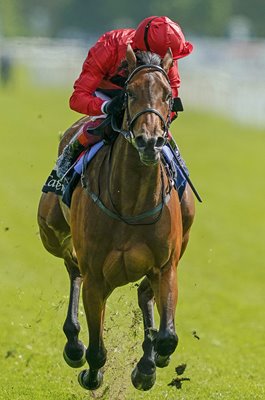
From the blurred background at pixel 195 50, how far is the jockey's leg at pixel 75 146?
73.1 ft

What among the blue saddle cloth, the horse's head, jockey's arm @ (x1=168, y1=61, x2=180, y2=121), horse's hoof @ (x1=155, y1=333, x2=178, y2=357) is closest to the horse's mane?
the horse's head

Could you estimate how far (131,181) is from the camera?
6.48 metres

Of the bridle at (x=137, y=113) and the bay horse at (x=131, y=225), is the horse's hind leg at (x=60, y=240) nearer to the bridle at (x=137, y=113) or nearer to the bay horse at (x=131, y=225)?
the bay horse at (x=131, y=225)

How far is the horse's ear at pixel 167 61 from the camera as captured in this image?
20.6ft

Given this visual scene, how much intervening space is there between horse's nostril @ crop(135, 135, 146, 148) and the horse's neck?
524mm

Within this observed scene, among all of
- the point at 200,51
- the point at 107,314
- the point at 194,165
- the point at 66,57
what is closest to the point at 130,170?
the point at 107,314

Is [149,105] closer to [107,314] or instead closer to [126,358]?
[126,358]

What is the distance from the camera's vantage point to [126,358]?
7.75 m

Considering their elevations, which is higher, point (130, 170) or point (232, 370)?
point (130, 170)

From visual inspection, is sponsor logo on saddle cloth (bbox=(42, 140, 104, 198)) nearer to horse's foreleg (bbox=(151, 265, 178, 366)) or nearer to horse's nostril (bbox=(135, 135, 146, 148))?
horse's foreleg (bbox=(151, 265, 178, 366))

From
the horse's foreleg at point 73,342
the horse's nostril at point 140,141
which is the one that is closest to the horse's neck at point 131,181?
the horse's nostril at point 140,141

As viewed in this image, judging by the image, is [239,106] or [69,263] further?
[239,106]

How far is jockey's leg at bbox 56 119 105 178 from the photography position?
7.30 meters

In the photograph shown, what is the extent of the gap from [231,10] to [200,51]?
44592 mm
